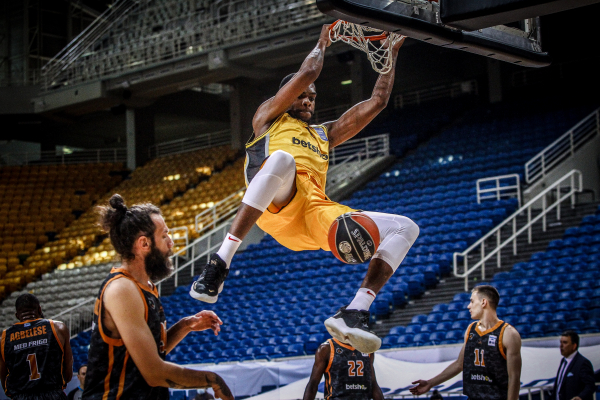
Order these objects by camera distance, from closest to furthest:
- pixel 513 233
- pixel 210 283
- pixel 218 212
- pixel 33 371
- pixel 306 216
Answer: pixel 210 283 < pixel 306 216 < pixel 33 371 < pixel 513 233 < pixel 218 212

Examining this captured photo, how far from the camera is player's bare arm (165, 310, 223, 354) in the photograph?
349 cm

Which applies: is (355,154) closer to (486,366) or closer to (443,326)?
(443,326)

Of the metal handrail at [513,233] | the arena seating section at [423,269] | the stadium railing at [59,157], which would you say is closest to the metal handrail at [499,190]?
the arena seating section at [423,269]

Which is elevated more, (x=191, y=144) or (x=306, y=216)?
(x=191, y=144)

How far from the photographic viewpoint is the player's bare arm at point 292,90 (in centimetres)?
410

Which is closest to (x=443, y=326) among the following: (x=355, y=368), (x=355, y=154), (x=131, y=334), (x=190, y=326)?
(x=355, y=368)

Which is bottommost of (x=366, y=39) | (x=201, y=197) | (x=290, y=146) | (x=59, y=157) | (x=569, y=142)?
(x=290, y=146)

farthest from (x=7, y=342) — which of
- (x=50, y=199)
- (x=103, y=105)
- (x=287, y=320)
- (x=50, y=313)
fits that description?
(x=103, y=105)

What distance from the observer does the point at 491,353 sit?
5730mm

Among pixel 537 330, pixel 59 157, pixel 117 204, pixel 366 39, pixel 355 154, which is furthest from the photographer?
pixel 59 157

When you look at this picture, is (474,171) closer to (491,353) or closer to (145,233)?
(491,353)

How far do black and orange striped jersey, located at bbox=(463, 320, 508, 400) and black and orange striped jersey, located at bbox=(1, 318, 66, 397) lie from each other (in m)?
3.22

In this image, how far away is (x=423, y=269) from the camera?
→ 12469 millimetres

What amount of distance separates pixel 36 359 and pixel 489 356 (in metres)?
Result: 3.51
